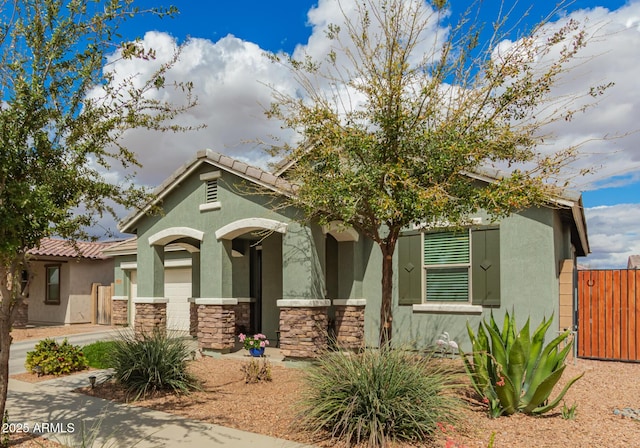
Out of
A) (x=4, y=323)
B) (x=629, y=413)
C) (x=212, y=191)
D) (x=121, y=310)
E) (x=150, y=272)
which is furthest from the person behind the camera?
(x=121, y=310)

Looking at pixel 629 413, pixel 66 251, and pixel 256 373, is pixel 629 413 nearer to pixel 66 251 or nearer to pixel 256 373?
pixel 256 373

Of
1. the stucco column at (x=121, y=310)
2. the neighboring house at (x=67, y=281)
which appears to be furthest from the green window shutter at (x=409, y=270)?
the neighboring house at (x=67, y=281)

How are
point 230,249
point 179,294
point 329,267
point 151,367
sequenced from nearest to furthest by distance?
point 151,367 < point 230,249 < point 329,267 < point 179,294

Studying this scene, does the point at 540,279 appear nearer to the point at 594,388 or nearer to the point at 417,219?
the point at 594,388

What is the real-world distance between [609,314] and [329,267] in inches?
255

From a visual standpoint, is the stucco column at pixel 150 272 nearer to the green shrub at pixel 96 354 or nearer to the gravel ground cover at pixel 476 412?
the green shrub at pixel 96 354

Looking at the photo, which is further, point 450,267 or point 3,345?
point 450,267

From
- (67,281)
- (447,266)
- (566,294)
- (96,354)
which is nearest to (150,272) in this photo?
(96,354)

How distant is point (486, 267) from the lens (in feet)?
36.2

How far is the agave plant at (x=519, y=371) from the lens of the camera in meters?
6.65

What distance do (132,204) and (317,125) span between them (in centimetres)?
336

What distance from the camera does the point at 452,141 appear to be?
7.89m

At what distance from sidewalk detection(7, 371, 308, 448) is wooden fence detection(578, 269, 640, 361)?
27.9 ft

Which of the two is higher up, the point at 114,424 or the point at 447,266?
the point at 447,266
